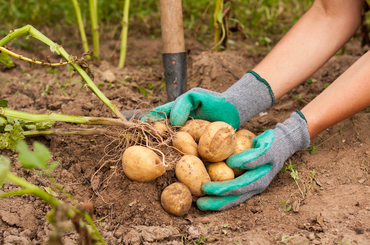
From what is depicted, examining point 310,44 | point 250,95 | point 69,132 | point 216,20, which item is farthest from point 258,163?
point 216,20

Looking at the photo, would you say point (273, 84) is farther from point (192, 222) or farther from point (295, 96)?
point (192, 222)

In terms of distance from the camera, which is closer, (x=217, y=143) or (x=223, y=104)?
(x=217, y=143)

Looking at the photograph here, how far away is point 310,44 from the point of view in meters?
2.03

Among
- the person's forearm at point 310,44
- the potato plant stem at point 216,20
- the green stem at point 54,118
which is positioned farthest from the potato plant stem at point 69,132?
the potato plant stem at point 216,20

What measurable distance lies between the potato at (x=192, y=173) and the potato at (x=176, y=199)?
5cm

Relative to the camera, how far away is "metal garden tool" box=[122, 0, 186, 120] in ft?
7.40

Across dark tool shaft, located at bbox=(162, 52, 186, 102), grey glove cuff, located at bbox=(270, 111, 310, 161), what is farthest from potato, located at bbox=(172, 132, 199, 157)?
dark tool shaft, located at bbox=(162, 52, 186, 102)

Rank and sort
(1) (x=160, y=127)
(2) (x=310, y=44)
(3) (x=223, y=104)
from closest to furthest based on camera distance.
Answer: (1) (x=160, y=127) → (3) (x=223, y=104) → (2) (x=310, y=44)

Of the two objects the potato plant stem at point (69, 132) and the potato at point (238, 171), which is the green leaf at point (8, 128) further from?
the potato at point (238, 171)

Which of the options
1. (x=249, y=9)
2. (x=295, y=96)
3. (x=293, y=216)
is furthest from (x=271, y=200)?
(x=249, y=9)

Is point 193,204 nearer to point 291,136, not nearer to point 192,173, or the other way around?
point 192,173

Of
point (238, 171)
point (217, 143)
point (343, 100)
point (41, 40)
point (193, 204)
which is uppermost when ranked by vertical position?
point (41, 40)

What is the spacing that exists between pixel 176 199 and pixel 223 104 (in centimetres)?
75

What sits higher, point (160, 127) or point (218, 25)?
point (218, 25)
